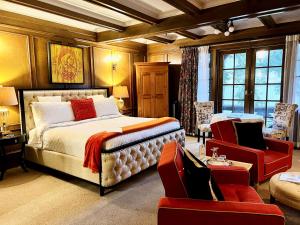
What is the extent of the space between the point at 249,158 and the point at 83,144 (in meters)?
2.14

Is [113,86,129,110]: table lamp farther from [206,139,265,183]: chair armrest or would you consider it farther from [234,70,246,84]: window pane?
[206,139,265,183]: chair armrest

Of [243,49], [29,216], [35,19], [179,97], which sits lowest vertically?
[29,216]

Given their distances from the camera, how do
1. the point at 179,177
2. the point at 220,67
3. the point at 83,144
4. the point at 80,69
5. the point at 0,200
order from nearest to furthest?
the point at 179,177
the point at 0,200
the point at 83,144
the point at 80,69
the point at 220,67

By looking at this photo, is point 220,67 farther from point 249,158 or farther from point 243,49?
point 249,158

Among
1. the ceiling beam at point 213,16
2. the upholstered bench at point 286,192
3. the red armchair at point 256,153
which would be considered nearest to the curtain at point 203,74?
the ceiling beam at point 213,16

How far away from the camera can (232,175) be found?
2.25 meters

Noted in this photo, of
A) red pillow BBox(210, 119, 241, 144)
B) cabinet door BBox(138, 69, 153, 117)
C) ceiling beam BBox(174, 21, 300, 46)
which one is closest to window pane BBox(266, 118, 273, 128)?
ceiling beam BBox(174, 21, 300, 46)

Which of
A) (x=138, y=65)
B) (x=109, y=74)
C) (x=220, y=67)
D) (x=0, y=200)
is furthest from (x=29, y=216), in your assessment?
(x=220, y=67)

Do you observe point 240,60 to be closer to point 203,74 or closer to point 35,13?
point 203,74

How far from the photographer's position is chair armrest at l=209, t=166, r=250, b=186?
7.30 feet

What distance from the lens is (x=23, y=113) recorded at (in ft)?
12.9

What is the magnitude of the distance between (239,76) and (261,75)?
48 centimetres

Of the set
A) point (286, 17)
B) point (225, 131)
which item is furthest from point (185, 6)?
point (286, 17)

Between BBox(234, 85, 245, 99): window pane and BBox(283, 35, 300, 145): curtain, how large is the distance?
891mm
